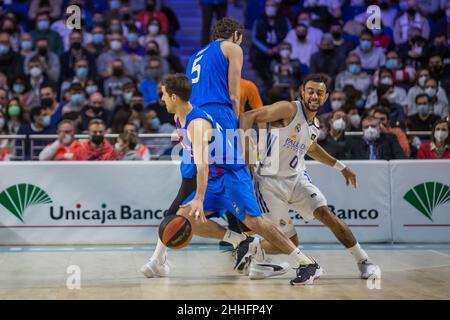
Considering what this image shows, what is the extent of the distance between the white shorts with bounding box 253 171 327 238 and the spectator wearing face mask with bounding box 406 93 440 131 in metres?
5.88

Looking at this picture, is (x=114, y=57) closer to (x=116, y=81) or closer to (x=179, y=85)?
(x=116, y=81)

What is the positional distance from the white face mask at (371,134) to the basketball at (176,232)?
5550mm

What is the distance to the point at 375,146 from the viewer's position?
11.9 meters

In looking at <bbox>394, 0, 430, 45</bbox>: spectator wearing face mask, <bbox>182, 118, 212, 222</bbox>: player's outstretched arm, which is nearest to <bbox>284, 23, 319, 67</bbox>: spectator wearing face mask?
<bbox>394, 0, 430, 45</bbox>: spectator wearing face mask

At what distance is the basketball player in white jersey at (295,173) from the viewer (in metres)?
7.76

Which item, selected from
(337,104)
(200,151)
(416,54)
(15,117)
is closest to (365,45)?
(416,54)

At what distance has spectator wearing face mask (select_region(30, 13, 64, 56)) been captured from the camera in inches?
614

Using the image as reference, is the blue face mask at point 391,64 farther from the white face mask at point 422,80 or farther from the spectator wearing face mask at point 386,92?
the white face mask at point 422,80

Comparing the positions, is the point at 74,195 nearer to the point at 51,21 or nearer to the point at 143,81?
the point at 143,81

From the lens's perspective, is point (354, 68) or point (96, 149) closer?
point (96, 149)

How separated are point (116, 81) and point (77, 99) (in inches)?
42.3

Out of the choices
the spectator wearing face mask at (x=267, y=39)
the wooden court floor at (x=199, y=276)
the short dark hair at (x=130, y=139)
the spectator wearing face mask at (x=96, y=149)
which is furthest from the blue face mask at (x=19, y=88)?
the wooden court floor at (x=199, y=276)

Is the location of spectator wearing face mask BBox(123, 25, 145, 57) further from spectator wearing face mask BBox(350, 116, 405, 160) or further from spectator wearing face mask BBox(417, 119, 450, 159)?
spectator wearing face mask BBox(417, 119, 450, 159)
